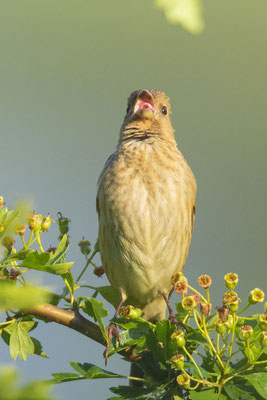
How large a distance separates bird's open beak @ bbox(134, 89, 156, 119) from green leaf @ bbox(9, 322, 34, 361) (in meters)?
2.08

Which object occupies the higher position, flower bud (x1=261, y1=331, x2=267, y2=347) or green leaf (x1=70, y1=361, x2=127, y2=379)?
flower bud (x1=261, y1=331, x2=267, y2=347)

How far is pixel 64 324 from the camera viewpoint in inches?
59.9

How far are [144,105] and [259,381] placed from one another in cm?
247

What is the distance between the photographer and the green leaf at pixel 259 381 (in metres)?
1.18

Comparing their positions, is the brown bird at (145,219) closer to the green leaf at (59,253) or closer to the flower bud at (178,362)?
the green leaf at (59,253)

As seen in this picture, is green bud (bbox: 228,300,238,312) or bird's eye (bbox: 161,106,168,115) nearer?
green bud (bbox: 228,300,238,312)

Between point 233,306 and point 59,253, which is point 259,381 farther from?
point 59,253

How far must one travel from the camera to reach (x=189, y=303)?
1281 millimetres

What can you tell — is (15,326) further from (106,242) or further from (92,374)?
(106,242)

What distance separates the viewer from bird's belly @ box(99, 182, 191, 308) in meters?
2.71

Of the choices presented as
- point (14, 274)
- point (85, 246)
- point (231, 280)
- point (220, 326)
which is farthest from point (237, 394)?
point (85, 246)

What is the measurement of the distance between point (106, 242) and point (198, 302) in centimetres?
150

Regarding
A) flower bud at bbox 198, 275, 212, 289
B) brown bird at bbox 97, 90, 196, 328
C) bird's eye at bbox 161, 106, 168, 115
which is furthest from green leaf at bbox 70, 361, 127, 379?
bird's eye at bbox 161, 106, 168, 115

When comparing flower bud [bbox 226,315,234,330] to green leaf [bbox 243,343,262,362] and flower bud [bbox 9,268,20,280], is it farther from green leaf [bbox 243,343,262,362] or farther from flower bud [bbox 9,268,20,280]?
flower bud [bbox 9,268,20,280]
